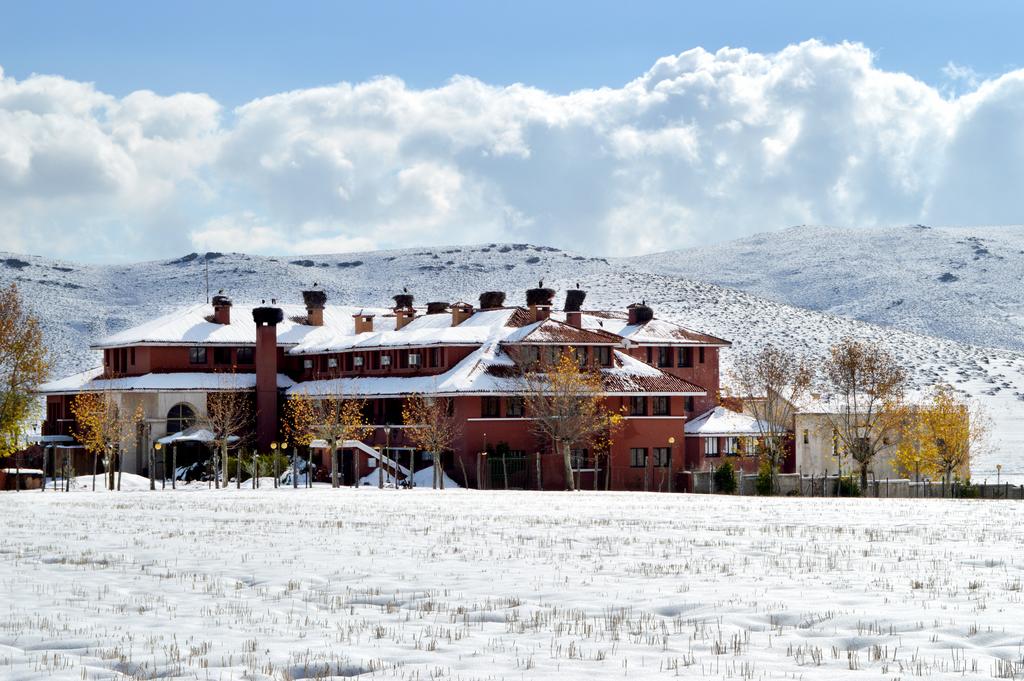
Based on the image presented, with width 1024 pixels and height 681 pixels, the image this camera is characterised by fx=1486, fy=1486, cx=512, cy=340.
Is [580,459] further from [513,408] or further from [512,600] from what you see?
[512,600]

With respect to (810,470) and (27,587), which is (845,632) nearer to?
(27,587)

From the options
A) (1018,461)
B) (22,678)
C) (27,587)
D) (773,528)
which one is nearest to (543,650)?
(22,678)

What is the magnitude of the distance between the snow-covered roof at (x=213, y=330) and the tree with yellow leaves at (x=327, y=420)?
776 cm

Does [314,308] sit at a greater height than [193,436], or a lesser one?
greater

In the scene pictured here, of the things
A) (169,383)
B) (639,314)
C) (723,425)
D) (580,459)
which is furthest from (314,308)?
(723,425)

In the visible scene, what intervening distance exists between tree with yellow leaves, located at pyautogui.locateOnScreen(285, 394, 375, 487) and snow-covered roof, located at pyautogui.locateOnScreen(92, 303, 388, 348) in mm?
7762

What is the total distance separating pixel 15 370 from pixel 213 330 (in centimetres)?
3203

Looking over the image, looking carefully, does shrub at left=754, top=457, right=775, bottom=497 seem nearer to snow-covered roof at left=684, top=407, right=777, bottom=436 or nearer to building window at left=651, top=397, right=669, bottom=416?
building window at left=651, top=397, right=669, bottom=416

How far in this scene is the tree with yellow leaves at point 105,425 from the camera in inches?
2933

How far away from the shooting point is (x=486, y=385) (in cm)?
8156

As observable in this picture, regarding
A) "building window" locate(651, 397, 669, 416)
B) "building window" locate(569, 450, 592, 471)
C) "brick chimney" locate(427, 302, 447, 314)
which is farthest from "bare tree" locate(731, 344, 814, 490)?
"brick chimney" locate(427, 302, 447, 314)

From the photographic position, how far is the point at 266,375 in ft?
308

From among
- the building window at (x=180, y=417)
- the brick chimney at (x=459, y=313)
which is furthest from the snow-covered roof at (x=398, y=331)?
the building window at (x=180, y=417)

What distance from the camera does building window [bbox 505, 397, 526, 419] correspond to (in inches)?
3238
